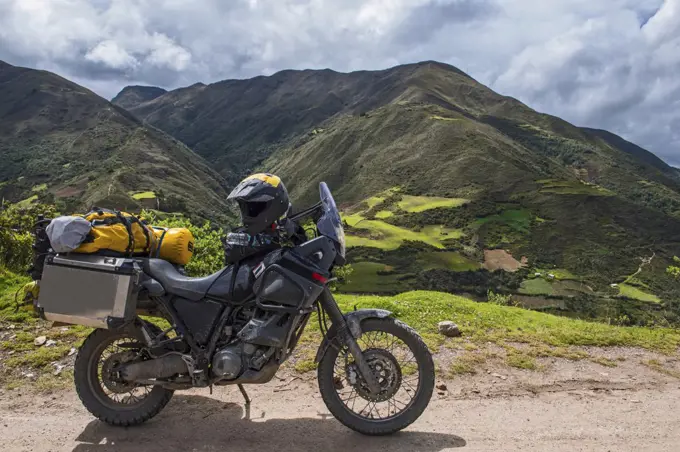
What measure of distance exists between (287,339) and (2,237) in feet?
32.4

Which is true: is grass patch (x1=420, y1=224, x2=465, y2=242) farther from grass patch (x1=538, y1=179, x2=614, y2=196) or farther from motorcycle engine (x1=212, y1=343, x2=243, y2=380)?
motorcycle engine (x1=212, y1=343, x2=243, y2=380)

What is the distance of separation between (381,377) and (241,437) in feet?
4.91

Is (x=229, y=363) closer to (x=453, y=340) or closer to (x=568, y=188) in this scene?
(x=453, y=340)

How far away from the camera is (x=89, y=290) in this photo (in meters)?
4.65

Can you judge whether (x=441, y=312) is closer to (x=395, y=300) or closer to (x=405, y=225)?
(x=395, y=300)

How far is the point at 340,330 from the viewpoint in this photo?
480 centimetres

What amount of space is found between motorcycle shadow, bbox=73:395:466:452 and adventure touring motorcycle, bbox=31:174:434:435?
14 centimetres

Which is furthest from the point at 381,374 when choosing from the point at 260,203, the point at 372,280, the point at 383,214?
the point at 383,214

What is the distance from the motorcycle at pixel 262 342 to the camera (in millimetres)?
4551

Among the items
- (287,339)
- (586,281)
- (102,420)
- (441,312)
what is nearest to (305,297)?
(287,339)

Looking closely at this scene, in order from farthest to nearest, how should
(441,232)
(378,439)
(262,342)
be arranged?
1. (441,232)
2. (378,439)
3. (262,342)

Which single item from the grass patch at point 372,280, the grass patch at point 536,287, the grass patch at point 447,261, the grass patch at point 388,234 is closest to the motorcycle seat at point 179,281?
the grass patch at point 372,280

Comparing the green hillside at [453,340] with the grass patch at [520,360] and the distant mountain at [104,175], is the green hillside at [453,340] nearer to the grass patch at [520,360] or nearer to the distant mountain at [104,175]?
the grass patch at [520,360]

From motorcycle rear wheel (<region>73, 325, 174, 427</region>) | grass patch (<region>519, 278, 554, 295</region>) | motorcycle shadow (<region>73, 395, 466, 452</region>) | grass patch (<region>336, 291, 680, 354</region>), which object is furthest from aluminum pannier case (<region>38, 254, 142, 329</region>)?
grass patch (<region>519, 278, 554, 295</region>)
